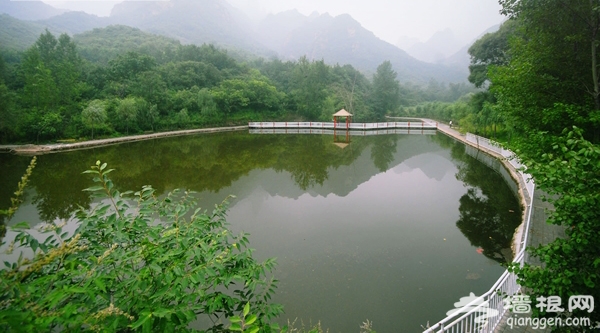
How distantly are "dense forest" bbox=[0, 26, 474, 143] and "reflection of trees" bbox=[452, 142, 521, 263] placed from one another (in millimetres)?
21640

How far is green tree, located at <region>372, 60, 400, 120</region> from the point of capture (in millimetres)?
A: 46281

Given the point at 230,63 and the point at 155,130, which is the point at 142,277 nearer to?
the point at 155,130

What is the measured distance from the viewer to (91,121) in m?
19.3

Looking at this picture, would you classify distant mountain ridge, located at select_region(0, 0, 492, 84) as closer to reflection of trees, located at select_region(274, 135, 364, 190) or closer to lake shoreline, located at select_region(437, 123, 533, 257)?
reflection of trees, located at select_region(274, 135, 364, 190)

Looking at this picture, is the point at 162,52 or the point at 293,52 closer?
the point at 162,52

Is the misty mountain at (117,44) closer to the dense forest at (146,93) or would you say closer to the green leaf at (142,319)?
the dense forest at (146,93)

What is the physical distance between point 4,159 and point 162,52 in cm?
3674

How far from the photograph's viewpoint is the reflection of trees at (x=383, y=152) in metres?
13.8

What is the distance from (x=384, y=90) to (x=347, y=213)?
142 feet

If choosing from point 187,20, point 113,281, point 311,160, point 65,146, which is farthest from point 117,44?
point 113,281

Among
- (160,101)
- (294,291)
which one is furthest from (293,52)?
(294,291)

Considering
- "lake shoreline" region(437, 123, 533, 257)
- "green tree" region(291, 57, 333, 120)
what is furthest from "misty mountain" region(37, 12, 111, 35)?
"lake shoreline" region(437, 123, 533, 257)

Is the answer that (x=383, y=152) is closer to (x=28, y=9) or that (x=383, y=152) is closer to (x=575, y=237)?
(x=575, y=237)

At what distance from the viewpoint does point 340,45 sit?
125812mm
